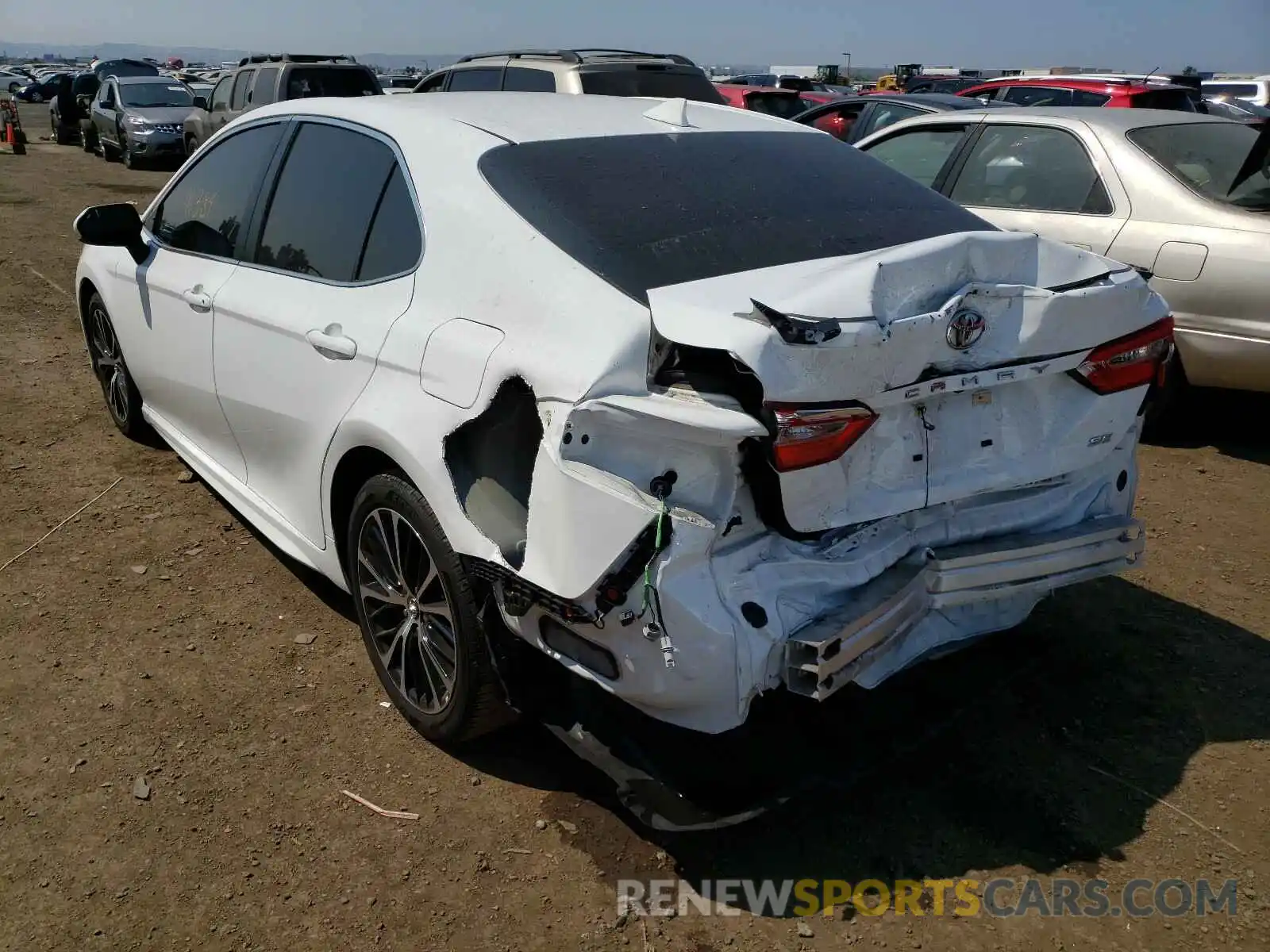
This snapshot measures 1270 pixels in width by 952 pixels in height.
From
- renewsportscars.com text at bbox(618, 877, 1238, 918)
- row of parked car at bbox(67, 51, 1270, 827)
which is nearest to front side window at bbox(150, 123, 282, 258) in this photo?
row of parked car at bbox(67, 51, 1270, 827)

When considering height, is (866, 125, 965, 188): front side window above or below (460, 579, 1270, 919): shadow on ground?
above

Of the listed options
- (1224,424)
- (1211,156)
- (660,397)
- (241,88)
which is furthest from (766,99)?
(660,397)

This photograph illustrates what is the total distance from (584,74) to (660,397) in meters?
8.44

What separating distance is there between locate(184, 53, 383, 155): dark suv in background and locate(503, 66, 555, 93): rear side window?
370 centimetres

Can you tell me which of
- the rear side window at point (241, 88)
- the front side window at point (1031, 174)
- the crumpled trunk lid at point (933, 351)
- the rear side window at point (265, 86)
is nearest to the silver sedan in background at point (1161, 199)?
the front side window at point (1031, 174)

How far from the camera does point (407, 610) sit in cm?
296

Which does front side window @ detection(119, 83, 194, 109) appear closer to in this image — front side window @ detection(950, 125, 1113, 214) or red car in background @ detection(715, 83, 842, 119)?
red car in background @ detection(715, 83, 842, 119)

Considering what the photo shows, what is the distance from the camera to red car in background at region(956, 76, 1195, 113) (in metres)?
10.9

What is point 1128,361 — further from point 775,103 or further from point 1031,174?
point 775,103

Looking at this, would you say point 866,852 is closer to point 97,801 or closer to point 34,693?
point 97,801

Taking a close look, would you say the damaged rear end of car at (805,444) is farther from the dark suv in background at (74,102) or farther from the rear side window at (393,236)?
the dark suv in background at (74,102)

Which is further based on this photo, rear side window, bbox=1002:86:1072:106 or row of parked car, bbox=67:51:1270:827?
rear side window, bbox=1002:86:1072:106

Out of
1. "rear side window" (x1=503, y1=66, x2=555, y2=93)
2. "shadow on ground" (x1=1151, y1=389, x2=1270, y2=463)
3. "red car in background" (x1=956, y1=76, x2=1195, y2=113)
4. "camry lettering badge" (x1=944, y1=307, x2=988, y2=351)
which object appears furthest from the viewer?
"red car in background" (x1=956, y1=76, x2=1195, y2=113)

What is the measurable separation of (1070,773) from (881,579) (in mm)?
972
